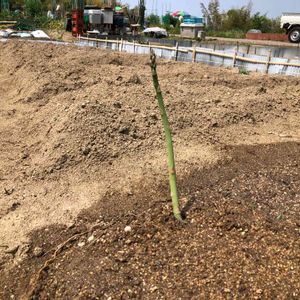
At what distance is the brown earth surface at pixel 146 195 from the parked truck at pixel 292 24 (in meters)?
16.9

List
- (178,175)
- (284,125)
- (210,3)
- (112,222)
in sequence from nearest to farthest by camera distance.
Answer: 1. (112,222)
2. (178,175)
3. (284,125)
4. (210,3)

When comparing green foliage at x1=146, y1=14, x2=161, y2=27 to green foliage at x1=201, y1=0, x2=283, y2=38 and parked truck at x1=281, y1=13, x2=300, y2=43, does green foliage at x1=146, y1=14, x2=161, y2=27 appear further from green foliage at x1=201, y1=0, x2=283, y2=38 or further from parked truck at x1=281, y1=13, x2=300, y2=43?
parked truck at x1=281, y1=13, x2=300, y2=43

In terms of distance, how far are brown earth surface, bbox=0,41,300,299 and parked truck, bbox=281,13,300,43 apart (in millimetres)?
16905

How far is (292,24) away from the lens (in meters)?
22.9

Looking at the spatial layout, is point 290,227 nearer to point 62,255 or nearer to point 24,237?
point 62,255

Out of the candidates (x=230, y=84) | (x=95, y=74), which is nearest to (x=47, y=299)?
(x=95, y=74)

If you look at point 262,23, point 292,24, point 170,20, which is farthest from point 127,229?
point 170,20

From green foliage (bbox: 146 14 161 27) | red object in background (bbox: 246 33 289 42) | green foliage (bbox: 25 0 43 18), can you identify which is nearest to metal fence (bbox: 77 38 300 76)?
red object in background (bbox: 246 33 289 42)

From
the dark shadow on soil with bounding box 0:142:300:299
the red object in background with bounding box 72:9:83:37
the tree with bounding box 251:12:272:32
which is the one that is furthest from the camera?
the tree with bounding box 251:12:272:32

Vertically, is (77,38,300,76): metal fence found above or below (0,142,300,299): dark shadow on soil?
above

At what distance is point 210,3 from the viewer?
48.7 m

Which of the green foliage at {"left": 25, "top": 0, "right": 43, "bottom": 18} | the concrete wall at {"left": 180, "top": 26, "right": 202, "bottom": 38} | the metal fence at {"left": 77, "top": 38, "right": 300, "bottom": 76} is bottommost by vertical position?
the concrete wall at {"left": 180, "top": 26, "right": 202, "bottom": 38}

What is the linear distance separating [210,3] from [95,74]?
43.8 metres

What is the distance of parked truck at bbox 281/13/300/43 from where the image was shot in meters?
Answer: 22.2
